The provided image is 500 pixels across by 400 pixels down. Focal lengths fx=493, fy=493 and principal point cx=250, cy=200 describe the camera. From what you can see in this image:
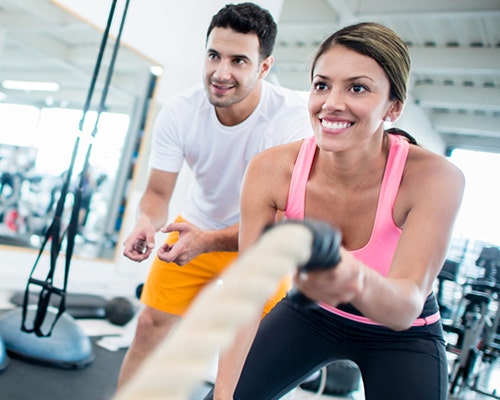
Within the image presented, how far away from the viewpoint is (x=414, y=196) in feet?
3.76

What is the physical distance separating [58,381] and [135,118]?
295 cm

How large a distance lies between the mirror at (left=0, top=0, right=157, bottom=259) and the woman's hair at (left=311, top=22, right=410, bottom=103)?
269 cm

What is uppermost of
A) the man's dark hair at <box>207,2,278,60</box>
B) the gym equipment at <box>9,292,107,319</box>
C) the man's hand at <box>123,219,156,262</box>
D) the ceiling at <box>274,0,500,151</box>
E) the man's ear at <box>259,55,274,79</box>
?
the ceiling at <box>274,0,500,151</box>

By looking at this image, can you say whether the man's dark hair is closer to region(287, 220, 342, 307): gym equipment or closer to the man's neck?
the man's neck

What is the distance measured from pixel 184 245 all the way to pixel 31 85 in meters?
3.04

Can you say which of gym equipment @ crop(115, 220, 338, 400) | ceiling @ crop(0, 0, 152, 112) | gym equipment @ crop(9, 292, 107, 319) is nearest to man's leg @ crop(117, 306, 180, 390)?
gym equipment @ crop(9, 292, 107, 319)

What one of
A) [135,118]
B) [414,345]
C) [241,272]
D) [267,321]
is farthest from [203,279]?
[135,118]

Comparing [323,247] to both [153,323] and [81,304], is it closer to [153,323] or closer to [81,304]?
[153,323]

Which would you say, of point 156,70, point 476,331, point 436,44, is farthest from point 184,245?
point 436,44

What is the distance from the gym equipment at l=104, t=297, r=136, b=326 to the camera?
12.7 ft

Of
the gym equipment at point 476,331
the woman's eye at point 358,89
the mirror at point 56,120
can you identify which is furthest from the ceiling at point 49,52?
the gym equipment at point 476,331

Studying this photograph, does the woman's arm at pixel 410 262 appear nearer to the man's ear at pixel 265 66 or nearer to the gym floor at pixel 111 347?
the man's ear at pixel 265 66

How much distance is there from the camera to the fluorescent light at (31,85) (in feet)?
12.8

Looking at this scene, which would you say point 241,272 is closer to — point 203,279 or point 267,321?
point 267,321
